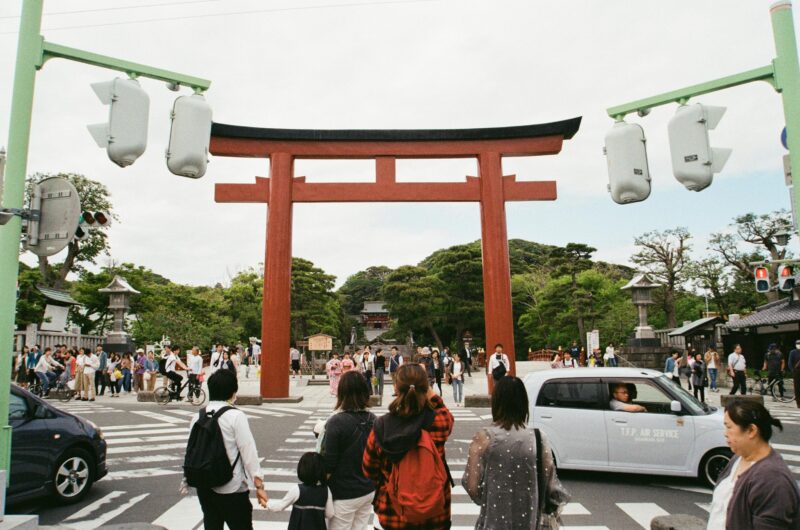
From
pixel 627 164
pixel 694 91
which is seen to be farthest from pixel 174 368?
pixel 694 91

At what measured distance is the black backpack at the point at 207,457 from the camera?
3.44m

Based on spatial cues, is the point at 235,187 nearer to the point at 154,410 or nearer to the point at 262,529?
the point at 154,410

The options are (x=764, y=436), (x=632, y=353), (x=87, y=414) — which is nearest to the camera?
(x=764, y=436)

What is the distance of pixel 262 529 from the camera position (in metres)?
5.33

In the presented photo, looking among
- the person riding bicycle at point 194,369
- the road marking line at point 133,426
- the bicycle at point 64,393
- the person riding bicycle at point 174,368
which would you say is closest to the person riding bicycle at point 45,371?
the bicycle at point 64,393

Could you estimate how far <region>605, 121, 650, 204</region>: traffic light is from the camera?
184 inches

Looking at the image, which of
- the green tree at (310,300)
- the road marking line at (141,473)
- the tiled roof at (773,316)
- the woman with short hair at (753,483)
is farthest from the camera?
the green tree at (310,300)

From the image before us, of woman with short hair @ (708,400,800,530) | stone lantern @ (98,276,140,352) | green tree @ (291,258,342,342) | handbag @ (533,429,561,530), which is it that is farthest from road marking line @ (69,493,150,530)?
green tree @ (291,258,342,342)

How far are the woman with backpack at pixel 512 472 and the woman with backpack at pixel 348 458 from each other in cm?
73

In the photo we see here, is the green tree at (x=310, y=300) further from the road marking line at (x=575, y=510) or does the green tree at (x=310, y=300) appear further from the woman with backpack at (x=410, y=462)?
the woman with backpack at (x=410, y=462)

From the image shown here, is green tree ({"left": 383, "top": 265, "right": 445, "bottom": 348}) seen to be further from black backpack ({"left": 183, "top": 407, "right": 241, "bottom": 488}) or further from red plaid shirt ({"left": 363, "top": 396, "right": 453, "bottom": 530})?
red plaid shirt ({"left": 363, "top": 396, "right": 453, "bottom": 530})

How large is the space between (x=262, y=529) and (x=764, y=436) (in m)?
4.48

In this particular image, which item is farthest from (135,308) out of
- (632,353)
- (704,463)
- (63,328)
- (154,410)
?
(704,463)

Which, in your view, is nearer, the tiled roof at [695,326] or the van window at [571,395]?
the van window at [571,395]
